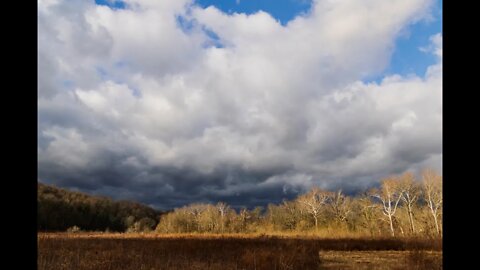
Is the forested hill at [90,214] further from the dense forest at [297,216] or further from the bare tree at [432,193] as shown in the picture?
the bare tree at [432,193]

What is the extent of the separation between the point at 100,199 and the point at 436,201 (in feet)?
250

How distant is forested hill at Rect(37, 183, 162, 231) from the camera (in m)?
70.3

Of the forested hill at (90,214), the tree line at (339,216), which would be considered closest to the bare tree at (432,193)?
the tree line at (339,216)

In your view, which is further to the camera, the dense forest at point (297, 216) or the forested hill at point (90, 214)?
the forested hill at point (90, 214)

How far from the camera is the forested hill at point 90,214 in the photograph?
7031cm

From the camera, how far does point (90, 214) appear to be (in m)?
82.8

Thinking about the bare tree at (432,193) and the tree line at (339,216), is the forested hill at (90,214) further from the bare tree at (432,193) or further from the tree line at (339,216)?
the bare tree at (432,193)

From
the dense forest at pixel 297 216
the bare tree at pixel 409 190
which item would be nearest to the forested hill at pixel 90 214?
the dense forest at pixel 297 216

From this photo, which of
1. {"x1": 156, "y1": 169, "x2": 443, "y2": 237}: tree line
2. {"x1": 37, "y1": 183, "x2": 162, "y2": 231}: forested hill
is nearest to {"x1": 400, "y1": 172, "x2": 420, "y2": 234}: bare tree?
{"x1": 156, "y1": 169, "x2": 443, "y2": 237}: tree line

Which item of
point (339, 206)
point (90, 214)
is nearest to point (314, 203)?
point (339, 206)
